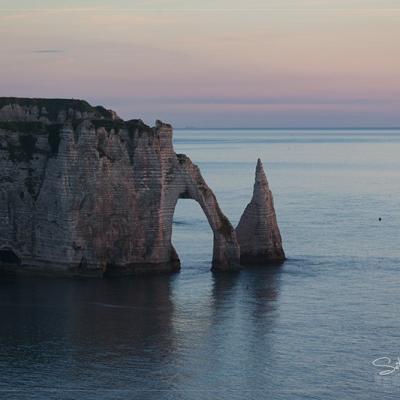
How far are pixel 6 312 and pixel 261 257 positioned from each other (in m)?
29.0

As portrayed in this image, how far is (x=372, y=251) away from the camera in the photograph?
344 ft

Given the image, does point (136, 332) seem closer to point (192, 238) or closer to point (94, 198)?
point (94, 198)

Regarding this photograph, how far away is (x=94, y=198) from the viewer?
8762 cm

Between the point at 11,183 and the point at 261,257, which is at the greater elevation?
the point at 11,183

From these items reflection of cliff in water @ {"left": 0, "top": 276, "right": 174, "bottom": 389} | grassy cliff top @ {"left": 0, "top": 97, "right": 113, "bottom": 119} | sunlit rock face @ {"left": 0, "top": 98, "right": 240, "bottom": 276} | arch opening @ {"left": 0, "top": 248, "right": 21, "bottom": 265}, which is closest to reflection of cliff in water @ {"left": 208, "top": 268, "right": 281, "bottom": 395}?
reflection of cliff in water @ {"left": 0, "top": 276, "right": 174, "bottom": 389}

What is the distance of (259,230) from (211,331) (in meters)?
25.8

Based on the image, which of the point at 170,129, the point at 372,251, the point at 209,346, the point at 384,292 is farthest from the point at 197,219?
the point at 209,346

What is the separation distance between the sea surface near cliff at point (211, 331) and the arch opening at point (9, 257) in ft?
11.1

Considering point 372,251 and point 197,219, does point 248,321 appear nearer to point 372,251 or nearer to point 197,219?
point 372,251

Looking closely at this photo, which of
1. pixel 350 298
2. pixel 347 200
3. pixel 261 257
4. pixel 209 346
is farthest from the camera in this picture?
pixel 347 200

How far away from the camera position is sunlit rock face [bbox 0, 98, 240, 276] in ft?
287

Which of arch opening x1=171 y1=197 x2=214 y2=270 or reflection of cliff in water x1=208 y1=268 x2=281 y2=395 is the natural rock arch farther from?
reflection of cliff in water x1=208 y1=268 x2=281 y2=395

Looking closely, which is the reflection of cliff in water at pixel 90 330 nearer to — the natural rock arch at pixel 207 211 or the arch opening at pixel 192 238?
the natural rock arch at pixel 207 211

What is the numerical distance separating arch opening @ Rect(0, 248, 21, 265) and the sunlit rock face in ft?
0.30
